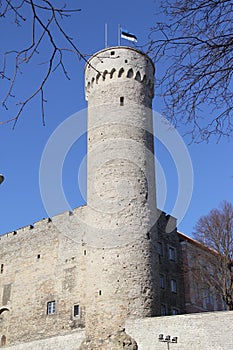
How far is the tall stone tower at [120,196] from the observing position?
54.5 ft

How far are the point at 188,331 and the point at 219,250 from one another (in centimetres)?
714

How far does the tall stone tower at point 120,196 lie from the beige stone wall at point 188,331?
589mm

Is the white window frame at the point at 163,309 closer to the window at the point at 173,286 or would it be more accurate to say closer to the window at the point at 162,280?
the window at the point at 162,280

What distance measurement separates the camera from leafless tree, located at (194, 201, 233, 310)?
830 inches

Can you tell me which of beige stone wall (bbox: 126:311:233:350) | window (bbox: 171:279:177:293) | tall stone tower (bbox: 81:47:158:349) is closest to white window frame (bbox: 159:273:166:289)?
window (bbox: 171:279:177:293)

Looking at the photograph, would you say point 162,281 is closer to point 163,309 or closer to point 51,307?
point 163,309

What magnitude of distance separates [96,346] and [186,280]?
325 inches

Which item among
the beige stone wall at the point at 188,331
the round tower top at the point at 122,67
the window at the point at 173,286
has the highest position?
the round tower top at the point at 122,67

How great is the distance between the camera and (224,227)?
22188mm

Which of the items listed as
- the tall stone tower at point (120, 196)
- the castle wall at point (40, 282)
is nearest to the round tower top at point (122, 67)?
the tall stone tower at point (120, 196)

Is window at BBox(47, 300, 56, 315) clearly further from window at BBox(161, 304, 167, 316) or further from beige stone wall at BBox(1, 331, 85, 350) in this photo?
window at BBox(161, 304, 167, 316)

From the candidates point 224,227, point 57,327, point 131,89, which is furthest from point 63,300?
point 131,89

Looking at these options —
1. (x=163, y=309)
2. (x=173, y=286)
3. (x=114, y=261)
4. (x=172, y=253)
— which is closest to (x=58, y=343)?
(x=114, y=261)

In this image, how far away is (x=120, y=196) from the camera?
17859mm
